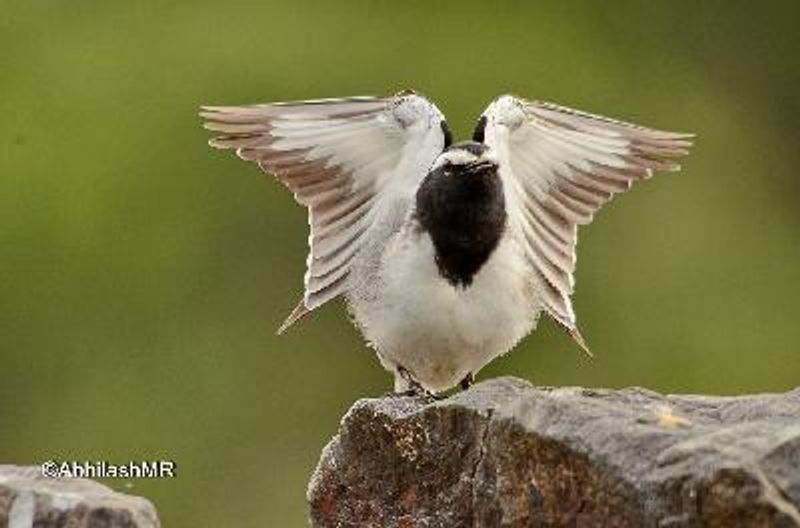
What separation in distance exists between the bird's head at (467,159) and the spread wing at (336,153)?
25cm

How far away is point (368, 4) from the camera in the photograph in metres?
23.8

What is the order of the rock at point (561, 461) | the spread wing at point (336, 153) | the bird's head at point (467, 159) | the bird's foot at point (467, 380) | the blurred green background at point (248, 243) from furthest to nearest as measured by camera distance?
the blurred green background at point (248, 243) → the bird's foot at point (467, 380) → the spread wing at point (336, 153) → the bird's head at point (467, 159) → the rock at point (561, 461)

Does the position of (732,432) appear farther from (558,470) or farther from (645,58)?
(645,58)

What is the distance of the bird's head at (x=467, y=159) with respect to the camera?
33.2 ft

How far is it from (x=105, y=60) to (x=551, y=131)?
11632 mm

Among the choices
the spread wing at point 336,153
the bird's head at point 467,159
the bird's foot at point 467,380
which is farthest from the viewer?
the bird's foot at point 467,380

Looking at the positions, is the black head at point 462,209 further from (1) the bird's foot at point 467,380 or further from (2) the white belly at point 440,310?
(1) the bird's foot at point 467,380

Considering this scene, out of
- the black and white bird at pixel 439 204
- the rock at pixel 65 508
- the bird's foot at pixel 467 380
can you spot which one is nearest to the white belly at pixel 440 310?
the black and white bird at pixel 439 204

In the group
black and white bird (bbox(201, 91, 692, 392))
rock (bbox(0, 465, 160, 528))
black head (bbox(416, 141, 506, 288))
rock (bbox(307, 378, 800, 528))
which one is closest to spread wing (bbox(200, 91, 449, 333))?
black and white bird (bbox(201, 91, 692, 392))

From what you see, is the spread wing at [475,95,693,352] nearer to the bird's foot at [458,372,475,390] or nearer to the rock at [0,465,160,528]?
the bird's foot at [458,372,475,390]

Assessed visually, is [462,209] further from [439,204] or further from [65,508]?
[65,508]

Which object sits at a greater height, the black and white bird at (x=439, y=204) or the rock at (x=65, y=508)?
the black and white bird at (x=439, y=204)

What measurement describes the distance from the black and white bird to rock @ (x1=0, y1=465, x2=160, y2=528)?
108 inches

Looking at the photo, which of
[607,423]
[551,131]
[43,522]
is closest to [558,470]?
[607,423]
